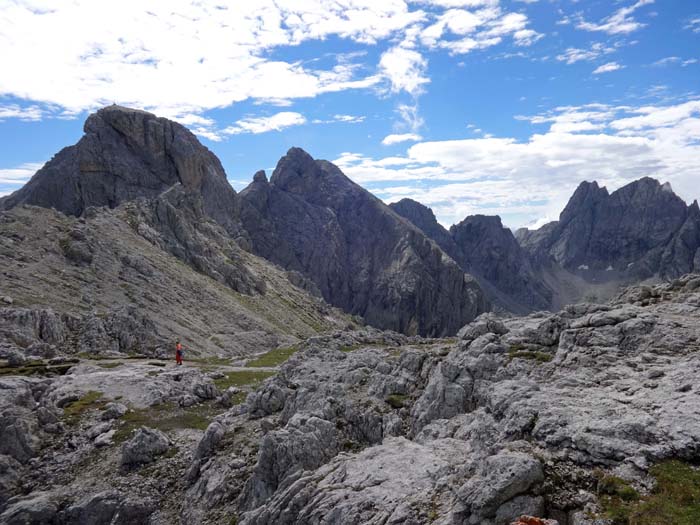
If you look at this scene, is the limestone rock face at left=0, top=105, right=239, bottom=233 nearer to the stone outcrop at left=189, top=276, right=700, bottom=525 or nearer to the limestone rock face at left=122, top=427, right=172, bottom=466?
the limestone rock face at left=122, top=427, right=172, bottom=466

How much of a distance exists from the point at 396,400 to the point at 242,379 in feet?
83.3

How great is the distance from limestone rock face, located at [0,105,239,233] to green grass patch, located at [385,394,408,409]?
13915 centimetres

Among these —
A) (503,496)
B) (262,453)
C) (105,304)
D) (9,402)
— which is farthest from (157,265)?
(503,496)

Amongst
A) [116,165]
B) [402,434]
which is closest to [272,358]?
[402,434]

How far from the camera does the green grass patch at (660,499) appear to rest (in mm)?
14555

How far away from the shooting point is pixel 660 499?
1522 cm

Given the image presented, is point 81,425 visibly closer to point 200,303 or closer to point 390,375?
point 390,375

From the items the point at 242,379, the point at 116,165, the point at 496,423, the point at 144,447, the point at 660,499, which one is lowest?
the point at 242,379

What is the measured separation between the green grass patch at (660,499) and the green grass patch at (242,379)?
38371 mm

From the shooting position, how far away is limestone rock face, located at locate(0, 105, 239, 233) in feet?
515

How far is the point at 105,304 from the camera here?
7931 centimetres

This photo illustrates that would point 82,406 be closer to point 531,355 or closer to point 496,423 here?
point 496,423

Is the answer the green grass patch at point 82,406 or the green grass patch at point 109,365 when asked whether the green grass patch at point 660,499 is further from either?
the green grass patch at point 109,365

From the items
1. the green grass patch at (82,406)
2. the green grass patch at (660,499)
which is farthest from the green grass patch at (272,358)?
the green grass patch at (660,499)
